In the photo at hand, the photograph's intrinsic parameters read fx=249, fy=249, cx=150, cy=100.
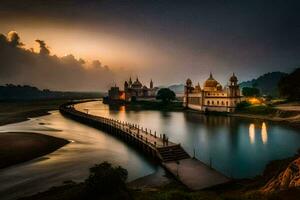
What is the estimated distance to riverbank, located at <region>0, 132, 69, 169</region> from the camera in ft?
114

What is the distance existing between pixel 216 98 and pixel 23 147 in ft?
254

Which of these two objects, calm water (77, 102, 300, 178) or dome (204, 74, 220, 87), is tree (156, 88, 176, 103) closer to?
dome (204, 74, 220, 87)

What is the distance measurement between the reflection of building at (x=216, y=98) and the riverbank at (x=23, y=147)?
66.8 metres

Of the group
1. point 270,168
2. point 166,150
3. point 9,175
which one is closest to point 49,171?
point 9,175

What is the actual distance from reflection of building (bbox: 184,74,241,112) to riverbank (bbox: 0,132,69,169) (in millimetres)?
66778

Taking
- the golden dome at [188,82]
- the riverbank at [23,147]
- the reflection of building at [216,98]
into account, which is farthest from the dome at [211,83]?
the riverbank at [23,147]

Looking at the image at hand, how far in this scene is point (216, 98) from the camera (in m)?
101

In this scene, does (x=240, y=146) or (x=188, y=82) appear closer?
(x=240, y=146)

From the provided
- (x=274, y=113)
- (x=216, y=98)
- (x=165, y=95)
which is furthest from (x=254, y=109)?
(x=165, y=95)

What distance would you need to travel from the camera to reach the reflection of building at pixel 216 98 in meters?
95.6

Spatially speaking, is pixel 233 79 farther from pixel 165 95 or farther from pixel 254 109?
pixel 165 95

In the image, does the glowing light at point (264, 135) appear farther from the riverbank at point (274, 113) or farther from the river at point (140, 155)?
the riverbank at point (274, 113)

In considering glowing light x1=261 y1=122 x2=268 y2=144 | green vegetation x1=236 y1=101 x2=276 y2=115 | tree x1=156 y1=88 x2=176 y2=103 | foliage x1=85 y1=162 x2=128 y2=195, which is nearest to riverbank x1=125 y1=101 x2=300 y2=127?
green vegetation x1=236 y1=101 x2=276 y2=115

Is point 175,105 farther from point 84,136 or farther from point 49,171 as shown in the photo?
point 49,171
